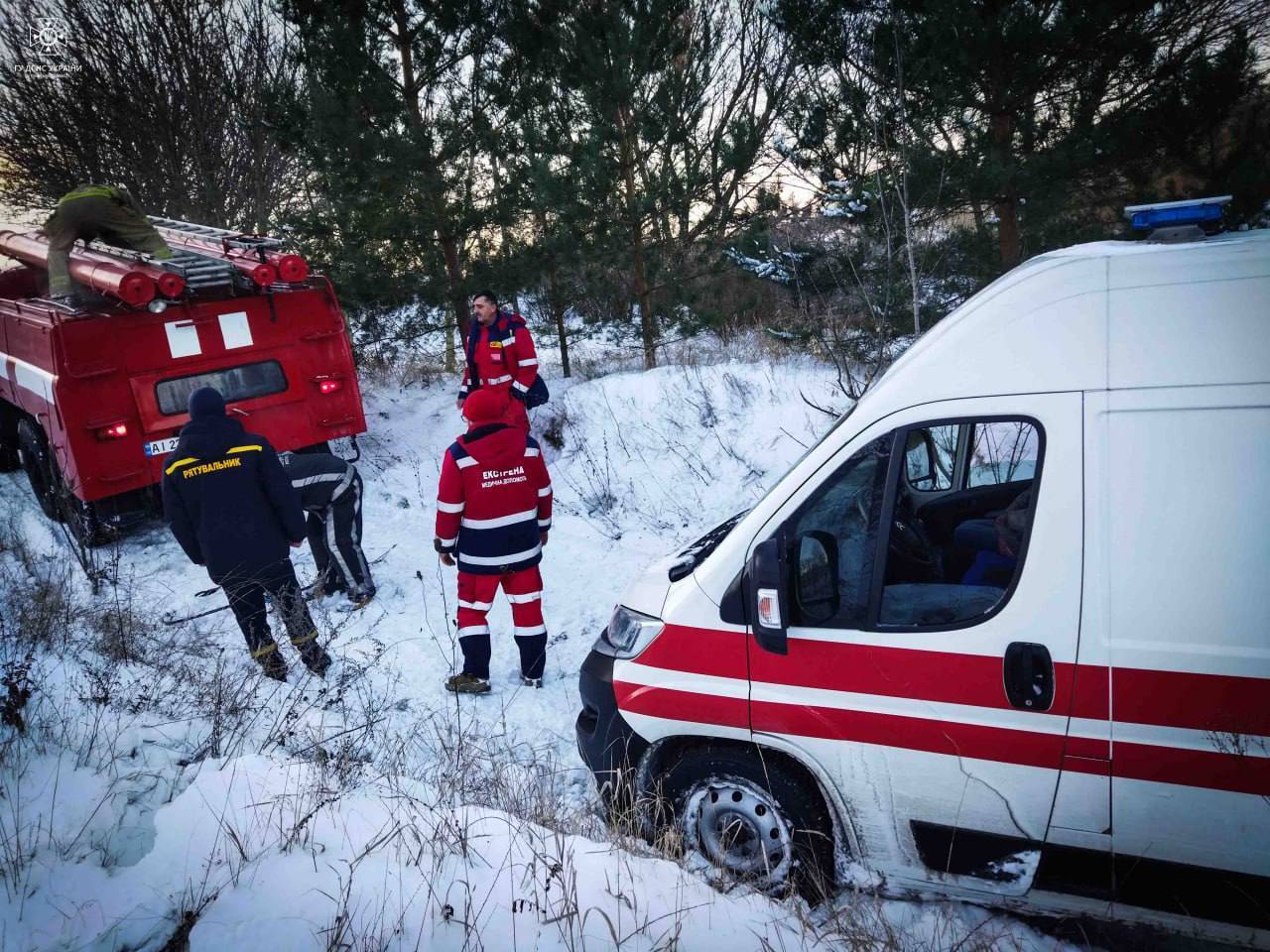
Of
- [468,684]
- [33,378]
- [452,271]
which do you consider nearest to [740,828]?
[468,684]

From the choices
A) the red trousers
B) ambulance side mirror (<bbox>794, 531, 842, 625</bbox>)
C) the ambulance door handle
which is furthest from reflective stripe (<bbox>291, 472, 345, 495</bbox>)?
the ambulance door handle

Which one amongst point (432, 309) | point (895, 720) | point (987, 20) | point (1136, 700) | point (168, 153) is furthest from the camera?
point (168, 153)

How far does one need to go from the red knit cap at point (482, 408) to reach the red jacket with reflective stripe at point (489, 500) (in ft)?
0.16

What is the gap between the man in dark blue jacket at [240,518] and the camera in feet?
14.8

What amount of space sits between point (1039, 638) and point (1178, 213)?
1452mm

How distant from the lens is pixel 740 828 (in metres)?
2.70

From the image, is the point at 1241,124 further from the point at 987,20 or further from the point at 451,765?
the point at 451,765

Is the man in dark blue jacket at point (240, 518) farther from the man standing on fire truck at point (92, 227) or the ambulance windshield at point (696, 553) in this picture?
the man standing on fire truck at point (92, 227)

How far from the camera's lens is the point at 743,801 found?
268 centimetres

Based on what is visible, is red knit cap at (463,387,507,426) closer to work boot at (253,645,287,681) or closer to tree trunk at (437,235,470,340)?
work boot at (253,645,287,681)

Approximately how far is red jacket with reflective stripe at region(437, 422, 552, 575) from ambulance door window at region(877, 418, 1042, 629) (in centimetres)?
213

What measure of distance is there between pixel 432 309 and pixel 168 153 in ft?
17.4

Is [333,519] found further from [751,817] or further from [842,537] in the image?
[842,537]

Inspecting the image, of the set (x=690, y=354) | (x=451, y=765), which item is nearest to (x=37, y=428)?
(x=451, y=765)
